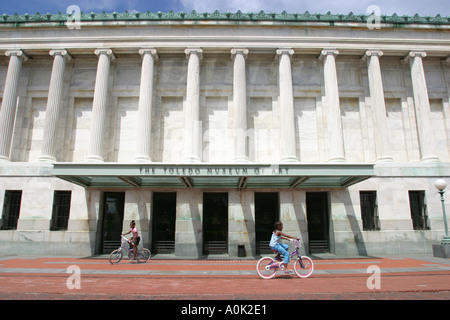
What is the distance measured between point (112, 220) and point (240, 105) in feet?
39.8

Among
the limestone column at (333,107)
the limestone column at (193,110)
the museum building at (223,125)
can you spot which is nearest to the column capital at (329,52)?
the limestone column at (333,107)

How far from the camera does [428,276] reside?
11.9 metres

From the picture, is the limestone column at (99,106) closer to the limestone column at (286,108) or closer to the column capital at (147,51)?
the column capital at (147,51)

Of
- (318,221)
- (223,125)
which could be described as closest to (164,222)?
(223,125)

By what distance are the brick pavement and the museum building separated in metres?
6.97

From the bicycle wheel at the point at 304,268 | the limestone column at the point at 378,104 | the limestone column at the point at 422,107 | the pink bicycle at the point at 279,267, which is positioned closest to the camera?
the pink bicycle at the point at 279,267

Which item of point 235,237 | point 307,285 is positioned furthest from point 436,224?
point 307,285

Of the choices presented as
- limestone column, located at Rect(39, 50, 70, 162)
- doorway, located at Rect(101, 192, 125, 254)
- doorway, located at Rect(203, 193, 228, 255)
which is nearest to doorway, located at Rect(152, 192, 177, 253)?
doorway, located at Rect(203, 193, 228, 255)

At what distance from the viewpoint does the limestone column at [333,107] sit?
73.6 ft

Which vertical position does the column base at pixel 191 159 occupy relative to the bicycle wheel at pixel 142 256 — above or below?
above

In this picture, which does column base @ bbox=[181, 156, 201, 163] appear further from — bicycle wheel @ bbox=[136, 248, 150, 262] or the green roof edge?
the green roof edge

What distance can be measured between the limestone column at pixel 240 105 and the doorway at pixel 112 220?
8.75 meters

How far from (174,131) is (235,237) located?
30.1 ft
